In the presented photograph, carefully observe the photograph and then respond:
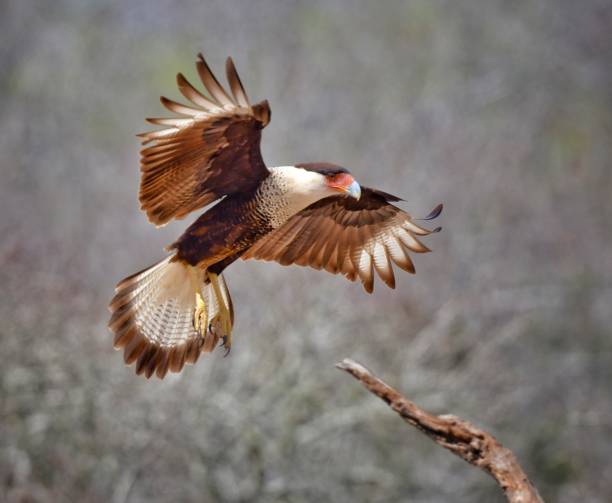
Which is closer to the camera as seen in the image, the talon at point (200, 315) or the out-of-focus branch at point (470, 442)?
the out-of-focus branch at point (470, 442)

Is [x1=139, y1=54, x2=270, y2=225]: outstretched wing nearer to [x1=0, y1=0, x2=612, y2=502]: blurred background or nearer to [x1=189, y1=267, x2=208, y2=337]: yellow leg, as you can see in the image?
[x1=189, y1=267, x2=208, y2=337]: yellow leg

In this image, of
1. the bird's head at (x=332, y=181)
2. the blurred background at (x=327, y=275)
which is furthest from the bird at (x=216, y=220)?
the blurred background at (x=327, y=275)

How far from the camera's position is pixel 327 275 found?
9711mm

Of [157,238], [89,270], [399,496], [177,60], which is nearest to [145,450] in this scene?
[89,270]

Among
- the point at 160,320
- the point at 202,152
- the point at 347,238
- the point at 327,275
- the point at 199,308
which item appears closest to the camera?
the point at 202,152

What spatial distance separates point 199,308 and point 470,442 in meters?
1.29

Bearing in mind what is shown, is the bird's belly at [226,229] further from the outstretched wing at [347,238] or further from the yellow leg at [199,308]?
the outstretched wing at [347,238]

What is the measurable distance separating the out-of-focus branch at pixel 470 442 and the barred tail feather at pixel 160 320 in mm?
690

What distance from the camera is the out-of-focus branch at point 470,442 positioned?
157 inches

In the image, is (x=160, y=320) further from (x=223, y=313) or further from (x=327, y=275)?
(x=327, y=275)

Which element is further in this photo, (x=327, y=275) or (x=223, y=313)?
(x=327, y=275)

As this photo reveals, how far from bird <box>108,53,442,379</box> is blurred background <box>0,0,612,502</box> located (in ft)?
12.5

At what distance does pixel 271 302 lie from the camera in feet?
31.2

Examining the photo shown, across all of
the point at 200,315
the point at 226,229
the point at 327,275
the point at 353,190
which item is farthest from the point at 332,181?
the point at 327,275
